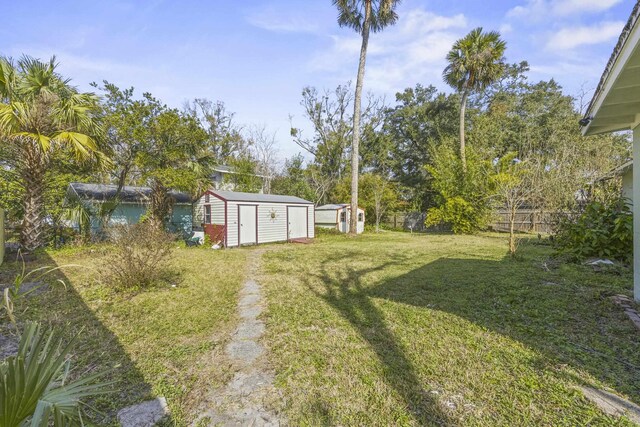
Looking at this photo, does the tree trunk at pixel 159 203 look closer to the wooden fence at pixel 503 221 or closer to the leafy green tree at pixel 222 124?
the leafy green tree at pixel 222 124

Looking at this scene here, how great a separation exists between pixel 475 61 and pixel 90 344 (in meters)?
17.7

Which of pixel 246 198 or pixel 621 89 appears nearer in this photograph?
pixel 621 89

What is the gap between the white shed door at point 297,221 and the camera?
1284 centimetres

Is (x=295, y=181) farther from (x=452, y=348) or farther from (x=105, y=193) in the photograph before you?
(x=452, y=348)

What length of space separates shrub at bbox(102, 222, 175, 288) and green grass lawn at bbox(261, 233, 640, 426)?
204cm

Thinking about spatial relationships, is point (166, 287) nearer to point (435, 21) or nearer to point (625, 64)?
point (625, 64)

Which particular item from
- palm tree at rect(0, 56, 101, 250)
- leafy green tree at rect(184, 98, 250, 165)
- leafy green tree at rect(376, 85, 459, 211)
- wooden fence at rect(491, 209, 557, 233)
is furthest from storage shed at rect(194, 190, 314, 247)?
leafy green tree at rect(376, 85, 459, 211)

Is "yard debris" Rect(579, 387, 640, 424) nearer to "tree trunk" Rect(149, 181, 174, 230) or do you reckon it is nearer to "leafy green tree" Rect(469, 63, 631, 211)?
"leafy green tree" Rect(469, 63, 631, 211)

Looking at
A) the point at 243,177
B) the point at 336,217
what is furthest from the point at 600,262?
the point at 243,177

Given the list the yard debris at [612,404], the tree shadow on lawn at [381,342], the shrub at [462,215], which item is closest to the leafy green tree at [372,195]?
the shrub at [462,215]

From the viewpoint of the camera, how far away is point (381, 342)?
303 centimetres

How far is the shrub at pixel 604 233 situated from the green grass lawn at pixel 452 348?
1306 millimetres

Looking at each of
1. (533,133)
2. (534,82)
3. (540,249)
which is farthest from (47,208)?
(534,82)

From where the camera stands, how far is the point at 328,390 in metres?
2.28
